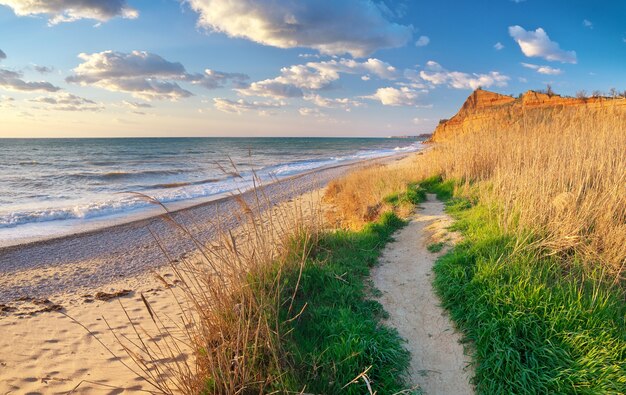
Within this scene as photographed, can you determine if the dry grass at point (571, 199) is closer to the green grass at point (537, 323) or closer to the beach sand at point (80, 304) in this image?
the green grass at point (537, 323)

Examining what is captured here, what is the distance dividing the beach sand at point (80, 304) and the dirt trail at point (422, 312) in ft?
6.92

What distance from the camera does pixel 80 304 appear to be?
6.38 meters

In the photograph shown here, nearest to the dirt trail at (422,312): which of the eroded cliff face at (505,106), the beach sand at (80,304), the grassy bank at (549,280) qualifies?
the grassy bank at (549,280)

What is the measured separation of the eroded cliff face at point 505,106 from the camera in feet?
53.2

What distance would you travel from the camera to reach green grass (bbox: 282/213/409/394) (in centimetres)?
351

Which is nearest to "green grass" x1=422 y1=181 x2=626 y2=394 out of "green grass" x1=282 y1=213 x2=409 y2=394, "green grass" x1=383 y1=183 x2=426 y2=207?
"green grass" x1=282 y1=213 x2=409 y2=394

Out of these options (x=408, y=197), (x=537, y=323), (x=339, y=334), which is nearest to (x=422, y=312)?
(x=537, y=323)

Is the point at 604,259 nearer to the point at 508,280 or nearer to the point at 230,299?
the point at 508,280

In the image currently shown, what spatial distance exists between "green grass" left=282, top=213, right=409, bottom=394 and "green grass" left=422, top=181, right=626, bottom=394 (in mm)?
955

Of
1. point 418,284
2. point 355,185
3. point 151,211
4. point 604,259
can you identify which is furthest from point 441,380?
point 151,211

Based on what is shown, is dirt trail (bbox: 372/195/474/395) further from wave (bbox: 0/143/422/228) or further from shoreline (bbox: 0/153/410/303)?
wave (bbox: 0/143/422/228)

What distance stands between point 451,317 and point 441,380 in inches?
39.8

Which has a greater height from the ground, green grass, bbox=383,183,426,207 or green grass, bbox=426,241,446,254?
green grass, bbox=383,183,426,207

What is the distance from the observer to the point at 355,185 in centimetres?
1321
